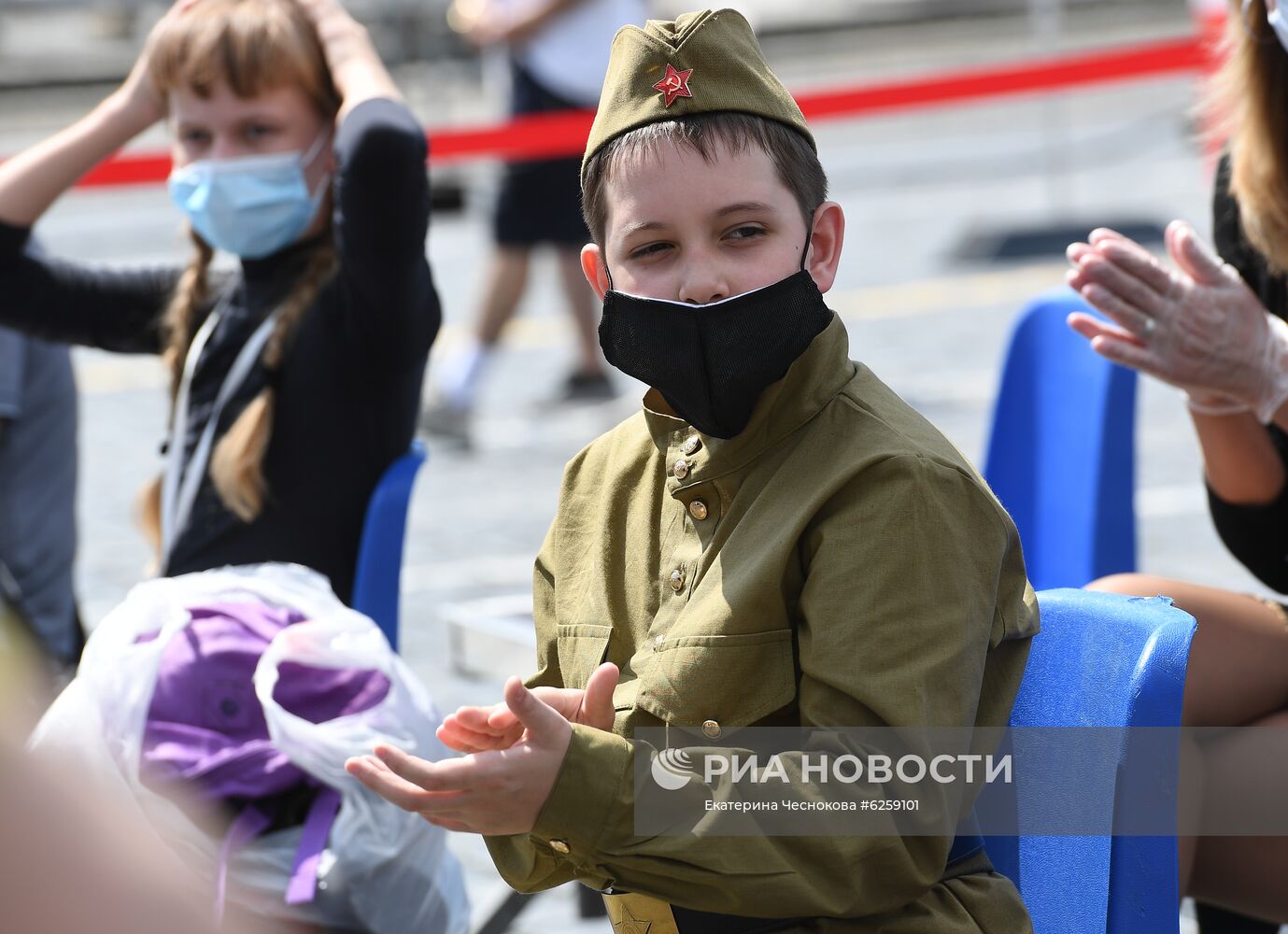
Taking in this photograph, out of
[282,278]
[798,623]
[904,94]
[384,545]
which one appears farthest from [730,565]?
[904,94]

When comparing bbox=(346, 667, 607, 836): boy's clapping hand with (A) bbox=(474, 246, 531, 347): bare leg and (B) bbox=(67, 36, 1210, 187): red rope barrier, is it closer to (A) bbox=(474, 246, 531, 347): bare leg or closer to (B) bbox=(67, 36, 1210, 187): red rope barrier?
(B) bbox=(67, 36, 1210, 187): red rope barrier

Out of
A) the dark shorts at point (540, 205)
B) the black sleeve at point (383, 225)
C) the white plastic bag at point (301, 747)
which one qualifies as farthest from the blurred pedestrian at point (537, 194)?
the white plastic bag at point (301, 747)

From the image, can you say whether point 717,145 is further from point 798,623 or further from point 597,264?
point 798,623

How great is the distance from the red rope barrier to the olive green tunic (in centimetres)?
439

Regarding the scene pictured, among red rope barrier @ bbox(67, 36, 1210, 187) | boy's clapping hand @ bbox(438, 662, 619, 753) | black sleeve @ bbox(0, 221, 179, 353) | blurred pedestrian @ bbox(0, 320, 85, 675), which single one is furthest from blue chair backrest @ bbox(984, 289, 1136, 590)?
red rope barrier @ bbox(67, 36, 1210, 187)

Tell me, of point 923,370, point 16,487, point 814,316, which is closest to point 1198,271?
point 814,316

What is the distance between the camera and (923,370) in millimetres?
7250

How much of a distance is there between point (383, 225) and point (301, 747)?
0.85m

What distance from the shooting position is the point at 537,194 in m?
6.85

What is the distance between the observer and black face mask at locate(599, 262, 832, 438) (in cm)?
179

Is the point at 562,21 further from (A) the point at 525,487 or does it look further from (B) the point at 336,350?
(B) the point at 336,350

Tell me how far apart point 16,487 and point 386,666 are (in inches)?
50.4

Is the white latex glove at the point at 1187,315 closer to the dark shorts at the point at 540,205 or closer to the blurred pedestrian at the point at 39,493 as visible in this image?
the blurred pedestrian at the point at 39,493

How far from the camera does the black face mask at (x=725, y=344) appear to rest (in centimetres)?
179
